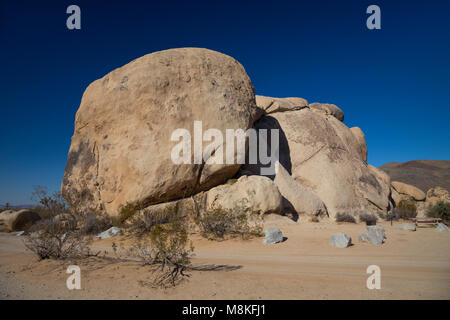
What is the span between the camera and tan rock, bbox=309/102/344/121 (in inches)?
621

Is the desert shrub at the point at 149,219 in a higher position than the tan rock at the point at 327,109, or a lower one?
lower

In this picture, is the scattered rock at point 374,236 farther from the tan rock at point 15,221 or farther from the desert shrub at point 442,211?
the tan rock at point 15,221

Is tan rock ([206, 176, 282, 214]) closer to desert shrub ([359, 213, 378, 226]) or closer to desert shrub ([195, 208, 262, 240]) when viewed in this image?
desert shrub ([195, 208, 262, 240])

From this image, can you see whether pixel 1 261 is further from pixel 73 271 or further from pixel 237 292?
pixel 237 292

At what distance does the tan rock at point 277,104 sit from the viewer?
14.0 m

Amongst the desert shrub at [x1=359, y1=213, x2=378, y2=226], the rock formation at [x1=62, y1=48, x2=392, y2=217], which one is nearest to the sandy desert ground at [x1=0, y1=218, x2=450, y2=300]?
the rock formation at [x1=62, y1=48, x2=392, y2=217]

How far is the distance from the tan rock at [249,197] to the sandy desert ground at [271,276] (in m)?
2.96

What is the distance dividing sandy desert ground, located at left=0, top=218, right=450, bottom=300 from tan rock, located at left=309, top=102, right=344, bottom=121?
10.7 metres

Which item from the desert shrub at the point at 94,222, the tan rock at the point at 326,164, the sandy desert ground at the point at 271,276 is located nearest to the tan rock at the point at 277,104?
the tan rock at the point at 326,164

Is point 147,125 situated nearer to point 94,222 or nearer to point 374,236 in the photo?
point 94,222

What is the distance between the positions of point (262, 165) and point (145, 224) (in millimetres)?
5506

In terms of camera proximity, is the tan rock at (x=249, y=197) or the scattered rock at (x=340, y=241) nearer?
the scattered rock at (x=340, y=241)

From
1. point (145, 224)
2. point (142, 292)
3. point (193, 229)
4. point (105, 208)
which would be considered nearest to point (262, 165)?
point (193, 229)

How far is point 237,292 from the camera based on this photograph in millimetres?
3303
